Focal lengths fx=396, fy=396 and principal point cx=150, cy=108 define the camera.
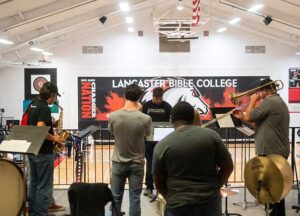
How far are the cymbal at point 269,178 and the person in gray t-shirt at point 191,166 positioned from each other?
99cm

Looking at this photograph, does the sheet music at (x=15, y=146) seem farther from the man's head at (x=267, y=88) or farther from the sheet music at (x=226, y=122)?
the man's head at (x=267, y=88)

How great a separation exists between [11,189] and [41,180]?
39cm

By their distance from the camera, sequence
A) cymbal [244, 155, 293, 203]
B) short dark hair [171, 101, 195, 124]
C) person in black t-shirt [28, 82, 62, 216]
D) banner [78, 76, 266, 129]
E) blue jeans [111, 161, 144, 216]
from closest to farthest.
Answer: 1. short dark hair [171, 101, 195, 124]
2. cymbal [244, 155, 293, 203]
3. blue jeans [111, 161, 144, 216]
4. person in black t-shirt [28, 82, 62, 216]
5. banner [78, 76, 266, 129]

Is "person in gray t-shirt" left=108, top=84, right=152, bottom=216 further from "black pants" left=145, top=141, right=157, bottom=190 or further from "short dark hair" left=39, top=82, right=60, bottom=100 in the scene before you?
"black pants" left=145, top=141, right=157, bottom=190

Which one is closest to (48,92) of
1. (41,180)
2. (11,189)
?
(41,180)

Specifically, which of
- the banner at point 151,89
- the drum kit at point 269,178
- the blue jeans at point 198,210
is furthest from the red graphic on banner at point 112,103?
the blue jeans at point 198,210

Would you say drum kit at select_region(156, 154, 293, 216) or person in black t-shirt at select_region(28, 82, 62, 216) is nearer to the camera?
drum kit at select_region(156, 154, 293, 216)

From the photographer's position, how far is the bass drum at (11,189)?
4412mm

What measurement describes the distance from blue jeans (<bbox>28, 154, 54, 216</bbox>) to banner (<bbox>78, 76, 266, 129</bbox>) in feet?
33.1

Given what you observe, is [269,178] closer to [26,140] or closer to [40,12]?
[26,140]

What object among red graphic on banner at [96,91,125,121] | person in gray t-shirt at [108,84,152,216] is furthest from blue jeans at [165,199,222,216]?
red graphic on banner at [96,91,125,121]

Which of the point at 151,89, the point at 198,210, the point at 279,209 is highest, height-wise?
the point at 151,89

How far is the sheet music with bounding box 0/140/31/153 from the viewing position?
413 cm

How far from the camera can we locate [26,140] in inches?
165
